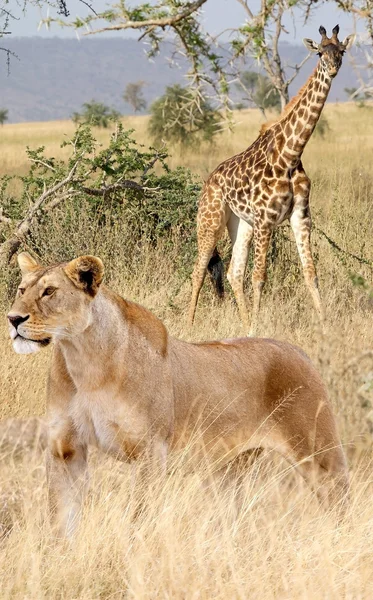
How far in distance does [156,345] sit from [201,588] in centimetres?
103

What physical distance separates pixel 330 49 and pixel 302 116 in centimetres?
71

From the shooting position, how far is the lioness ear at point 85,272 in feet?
13.6

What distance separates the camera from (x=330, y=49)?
354 inches

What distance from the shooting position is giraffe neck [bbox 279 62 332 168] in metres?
9.40

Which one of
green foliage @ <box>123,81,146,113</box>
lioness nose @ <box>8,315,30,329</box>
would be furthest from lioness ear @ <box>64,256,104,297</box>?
green foliage @ <box>123,81,146,113</box>

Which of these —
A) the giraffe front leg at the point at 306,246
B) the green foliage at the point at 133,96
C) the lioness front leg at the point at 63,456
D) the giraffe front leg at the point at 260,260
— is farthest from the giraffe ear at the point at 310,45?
the green foliage at the point at 133,96

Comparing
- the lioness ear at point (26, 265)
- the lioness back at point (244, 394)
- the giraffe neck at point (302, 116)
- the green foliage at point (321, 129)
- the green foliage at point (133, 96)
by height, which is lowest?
the lioness back at point (244, 394)

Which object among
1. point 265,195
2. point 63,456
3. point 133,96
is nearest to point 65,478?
point 63,456

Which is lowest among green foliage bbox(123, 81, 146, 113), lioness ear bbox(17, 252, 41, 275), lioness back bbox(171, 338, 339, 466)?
lioness back bbox(171, 338, 339, 466)

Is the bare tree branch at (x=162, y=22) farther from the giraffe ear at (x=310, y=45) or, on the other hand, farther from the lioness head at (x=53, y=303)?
the lioness head at (x=53, y=303)

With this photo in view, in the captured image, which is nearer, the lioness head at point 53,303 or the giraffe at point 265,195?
the lioness head at point 53,303

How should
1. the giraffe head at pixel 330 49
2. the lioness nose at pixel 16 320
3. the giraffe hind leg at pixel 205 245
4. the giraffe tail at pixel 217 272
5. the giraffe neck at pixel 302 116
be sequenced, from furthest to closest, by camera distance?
the giraffe tail at pixel 217 272
the giraffe hind leg at pixel 205 245
the giraffe neck at pixel 302 116
the giraffe head at pixel 330 49
the lioness nose at pixel 16 320

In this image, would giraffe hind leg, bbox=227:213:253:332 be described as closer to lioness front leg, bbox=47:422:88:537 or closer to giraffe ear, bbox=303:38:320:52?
giraffe ear, bbox=303:38:320:52

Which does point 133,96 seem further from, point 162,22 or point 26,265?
point 26,265
